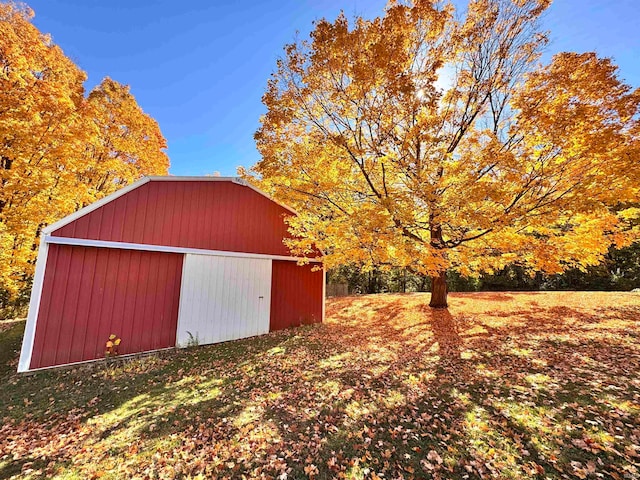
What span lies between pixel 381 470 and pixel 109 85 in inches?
607

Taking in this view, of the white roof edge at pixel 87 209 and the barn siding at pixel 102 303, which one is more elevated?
the white roof edge at pixel 87 209

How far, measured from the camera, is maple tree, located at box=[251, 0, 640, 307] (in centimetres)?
573

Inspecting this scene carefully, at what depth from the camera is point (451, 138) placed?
7.98m


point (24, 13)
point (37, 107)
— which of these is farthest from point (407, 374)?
point (24, 13)

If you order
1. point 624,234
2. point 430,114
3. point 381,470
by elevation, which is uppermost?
point 430,114

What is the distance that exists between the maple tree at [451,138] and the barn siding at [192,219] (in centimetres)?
129

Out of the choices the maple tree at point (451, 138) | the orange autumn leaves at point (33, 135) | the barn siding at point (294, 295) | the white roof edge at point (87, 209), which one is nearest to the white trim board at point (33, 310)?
the white roof edge at point (87, 209)

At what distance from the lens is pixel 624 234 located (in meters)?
6.98

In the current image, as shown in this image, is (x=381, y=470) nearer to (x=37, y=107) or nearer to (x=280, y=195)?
(x=280, y=195)

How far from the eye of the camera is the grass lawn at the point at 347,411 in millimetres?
3000

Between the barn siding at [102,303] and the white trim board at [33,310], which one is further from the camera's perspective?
the barn siding at [102,303]

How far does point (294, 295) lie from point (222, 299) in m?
2.54

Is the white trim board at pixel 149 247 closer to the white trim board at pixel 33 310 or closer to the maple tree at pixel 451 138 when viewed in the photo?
the white trim board at pixel 33 310

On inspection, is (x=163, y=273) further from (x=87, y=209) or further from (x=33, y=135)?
(x=33, y=135)
